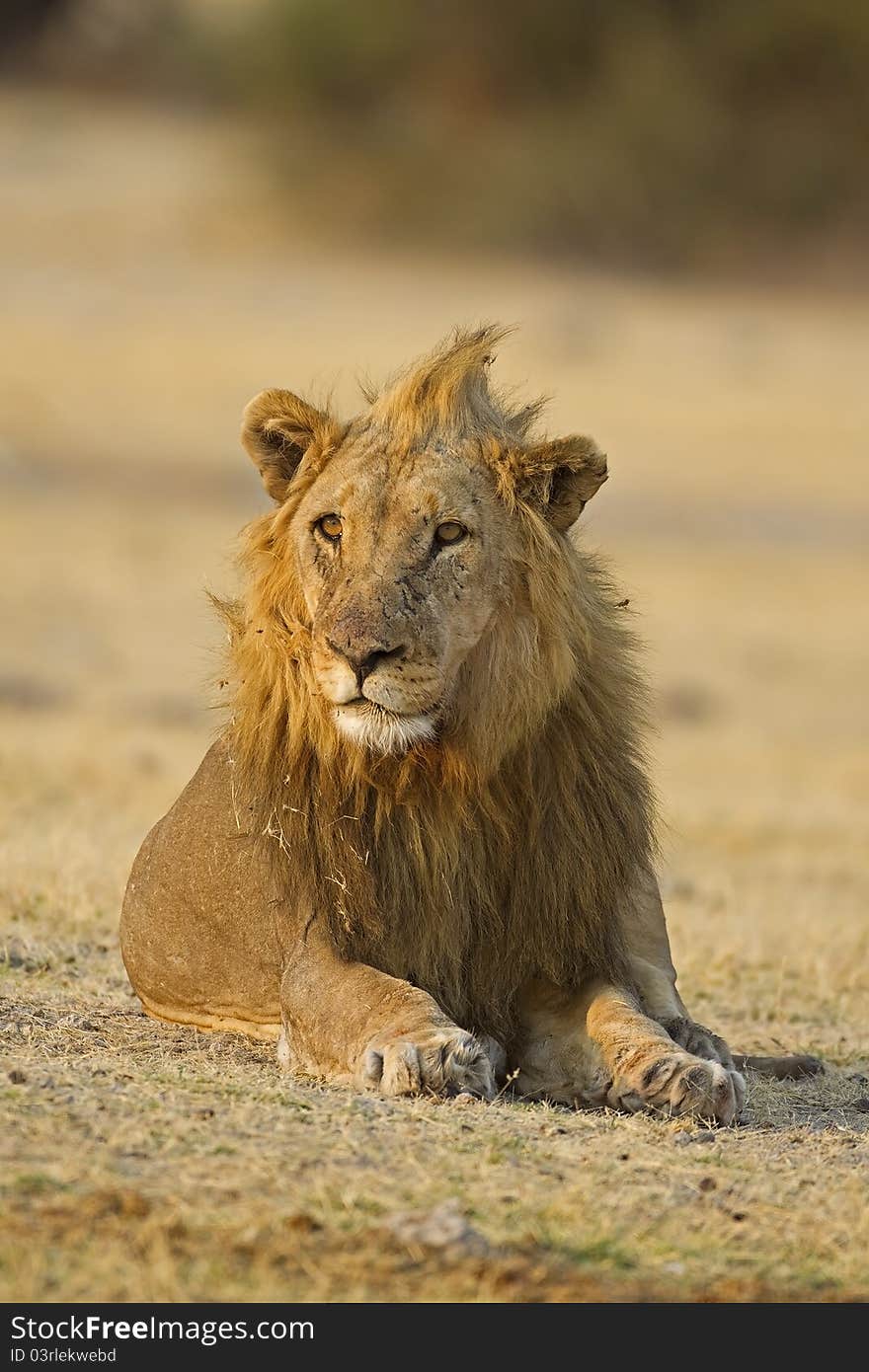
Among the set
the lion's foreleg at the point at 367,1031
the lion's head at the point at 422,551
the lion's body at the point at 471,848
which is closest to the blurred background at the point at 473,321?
the lion's body at the point at 471,848

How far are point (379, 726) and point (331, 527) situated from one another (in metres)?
0.58

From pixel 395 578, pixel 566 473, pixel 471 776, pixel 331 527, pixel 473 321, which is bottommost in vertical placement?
pixel 471 776

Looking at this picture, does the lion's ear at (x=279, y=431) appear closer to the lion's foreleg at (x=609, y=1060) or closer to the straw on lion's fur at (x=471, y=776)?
the straw on lion's fur at (x=471, y=776)

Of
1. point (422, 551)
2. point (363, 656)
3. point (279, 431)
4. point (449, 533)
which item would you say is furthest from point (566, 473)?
point (363, 656)

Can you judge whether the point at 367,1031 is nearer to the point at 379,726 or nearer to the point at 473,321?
the point at 379,726

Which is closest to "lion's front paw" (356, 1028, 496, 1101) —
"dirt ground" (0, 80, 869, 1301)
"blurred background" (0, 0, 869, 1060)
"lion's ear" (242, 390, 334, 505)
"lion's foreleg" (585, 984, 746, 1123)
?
"dirt ground" (0, 80, 869, 1301)

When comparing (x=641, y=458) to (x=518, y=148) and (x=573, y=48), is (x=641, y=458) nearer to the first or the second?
(x=518, y=148)

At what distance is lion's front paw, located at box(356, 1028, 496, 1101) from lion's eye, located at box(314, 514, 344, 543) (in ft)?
3.93

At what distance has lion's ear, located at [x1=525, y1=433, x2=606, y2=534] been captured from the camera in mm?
5422

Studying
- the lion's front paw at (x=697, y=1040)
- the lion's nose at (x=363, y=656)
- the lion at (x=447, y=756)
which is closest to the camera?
the lion's nose at (x=363, y=656)

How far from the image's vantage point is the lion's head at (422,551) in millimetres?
5047

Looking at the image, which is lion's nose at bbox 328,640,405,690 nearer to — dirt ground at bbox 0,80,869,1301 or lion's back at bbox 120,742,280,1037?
dirt ground at bbox 0,80,869,1301

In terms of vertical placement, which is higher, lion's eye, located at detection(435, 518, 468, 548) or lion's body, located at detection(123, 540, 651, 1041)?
lion's eye, located at detection(435, 518, 468, 548)

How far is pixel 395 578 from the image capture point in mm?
5121
